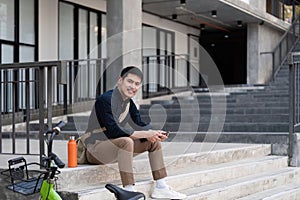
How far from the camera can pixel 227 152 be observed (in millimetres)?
6000

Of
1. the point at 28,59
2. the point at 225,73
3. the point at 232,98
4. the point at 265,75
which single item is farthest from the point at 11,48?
the point at 225,73

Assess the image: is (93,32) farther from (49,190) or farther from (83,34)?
(49,190)

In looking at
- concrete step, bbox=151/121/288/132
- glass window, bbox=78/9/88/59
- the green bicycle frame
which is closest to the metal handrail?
glass window, bbox=78/9/88/59

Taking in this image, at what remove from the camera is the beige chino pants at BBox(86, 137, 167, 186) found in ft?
12.9

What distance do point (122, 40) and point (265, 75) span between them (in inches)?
305

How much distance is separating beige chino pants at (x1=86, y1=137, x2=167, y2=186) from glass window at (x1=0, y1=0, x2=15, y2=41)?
19.8ft

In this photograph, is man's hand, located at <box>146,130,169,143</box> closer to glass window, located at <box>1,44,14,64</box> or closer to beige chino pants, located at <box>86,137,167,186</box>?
beige chino pants, located at <box>86,137,167,186</box>

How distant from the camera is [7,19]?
9.69m

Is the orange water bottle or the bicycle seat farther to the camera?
the orange water bottle

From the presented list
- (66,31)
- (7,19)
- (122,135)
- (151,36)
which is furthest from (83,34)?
(122,135)

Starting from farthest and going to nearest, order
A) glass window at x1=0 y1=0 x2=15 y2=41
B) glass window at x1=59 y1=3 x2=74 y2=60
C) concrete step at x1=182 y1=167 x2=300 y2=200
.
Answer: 1. glass window at x1=59 y1=3 x2=74 y2=60
2. glass window at x1=0 y1=0 x2=15 y2=41
3. concrete step at x1=182 y1=167 x2=300 y2=200

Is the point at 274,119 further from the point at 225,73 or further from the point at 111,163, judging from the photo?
the point at 225,73

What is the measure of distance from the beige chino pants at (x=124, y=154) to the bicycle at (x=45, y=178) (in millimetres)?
470

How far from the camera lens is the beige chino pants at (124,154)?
392 centimetres
